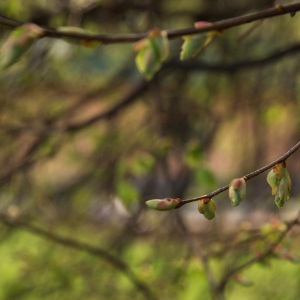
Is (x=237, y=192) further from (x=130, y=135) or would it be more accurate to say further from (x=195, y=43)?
(x=130, y=135)

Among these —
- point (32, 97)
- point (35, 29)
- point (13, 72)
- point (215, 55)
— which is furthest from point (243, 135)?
point (35, 29)

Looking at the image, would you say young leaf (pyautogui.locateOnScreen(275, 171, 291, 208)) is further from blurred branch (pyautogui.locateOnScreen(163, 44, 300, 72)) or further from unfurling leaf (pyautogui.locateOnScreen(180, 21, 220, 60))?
blurred branch (pyautogui.locateOnScreen(163, 44, 300, 72))

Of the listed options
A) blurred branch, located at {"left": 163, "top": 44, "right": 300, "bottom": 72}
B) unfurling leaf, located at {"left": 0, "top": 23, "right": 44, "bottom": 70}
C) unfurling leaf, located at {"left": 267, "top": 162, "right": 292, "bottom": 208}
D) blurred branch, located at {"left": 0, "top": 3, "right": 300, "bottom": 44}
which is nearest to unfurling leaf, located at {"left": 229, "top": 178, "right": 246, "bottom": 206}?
unfurling leaf, located at {"left": 267, "top": 162, "right": 292, "bottom": 208}

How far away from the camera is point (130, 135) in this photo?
3.93m

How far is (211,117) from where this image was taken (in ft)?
13.1

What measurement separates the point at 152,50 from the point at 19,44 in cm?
24

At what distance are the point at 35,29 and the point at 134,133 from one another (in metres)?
2.75

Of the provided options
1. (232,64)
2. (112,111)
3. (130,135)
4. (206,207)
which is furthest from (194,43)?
(130,135)

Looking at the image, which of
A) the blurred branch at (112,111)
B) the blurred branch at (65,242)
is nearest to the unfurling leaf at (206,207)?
the blurred branch at (65,242)

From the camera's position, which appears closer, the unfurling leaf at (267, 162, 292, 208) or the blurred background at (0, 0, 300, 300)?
the unfurling leaf at (267, 162, 292, 208)

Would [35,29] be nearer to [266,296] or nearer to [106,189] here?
[106,189]

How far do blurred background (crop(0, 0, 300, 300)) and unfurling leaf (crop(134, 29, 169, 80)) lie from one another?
54.9 inches

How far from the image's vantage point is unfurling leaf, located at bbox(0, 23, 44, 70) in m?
1.19

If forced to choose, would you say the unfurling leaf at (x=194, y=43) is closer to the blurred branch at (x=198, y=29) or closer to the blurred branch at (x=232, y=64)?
the blurred branch at (x=198, y=29)
